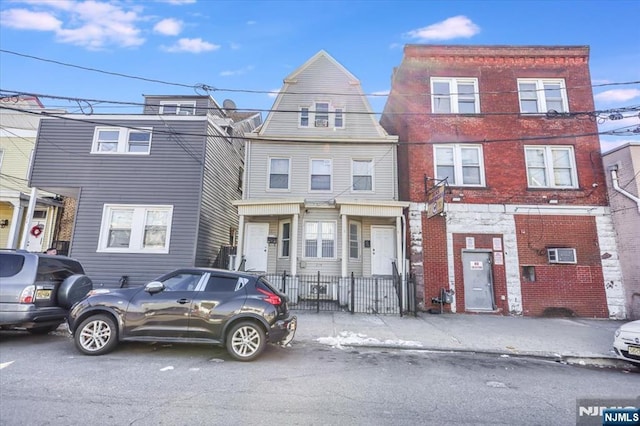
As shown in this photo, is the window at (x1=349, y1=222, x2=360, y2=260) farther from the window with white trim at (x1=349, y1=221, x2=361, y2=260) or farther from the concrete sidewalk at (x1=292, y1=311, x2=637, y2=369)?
the concrete sidewalk at (x1=292, y1=311, x2=637, y2=369)

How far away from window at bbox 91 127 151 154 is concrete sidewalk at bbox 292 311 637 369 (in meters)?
8.87

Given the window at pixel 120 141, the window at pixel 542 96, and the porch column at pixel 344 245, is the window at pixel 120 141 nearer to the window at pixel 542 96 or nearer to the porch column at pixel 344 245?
the porch column at pixel 344 245

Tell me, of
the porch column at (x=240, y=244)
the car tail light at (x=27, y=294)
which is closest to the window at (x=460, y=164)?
the porch column at (x=240, y=244)

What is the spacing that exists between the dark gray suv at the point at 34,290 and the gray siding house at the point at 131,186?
458cm

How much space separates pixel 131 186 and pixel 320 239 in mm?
7488

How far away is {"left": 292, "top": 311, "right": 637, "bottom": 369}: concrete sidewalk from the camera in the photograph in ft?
22.7

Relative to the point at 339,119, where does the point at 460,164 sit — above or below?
below

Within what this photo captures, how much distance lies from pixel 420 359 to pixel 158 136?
1175 centimetres

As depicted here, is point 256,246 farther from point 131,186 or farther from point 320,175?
point 131,186

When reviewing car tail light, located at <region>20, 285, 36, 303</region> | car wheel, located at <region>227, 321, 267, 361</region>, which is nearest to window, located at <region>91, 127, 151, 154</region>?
car tail light, located at <region>20, 285, 36, 303</region>

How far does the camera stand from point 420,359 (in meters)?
6.21

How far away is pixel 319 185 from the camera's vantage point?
45.1 ft

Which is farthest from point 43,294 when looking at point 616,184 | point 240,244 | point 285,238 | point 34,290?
Result: point 616,184

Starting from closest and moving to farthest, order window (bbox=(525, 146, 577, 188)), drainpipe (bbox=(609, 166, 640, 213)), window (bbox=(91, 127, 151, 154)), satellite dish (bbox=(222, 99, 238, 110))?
drainpipe (bbox=(609, 166, 640, 213))
window (bbox=(91, 127, 151, 154))
window (bbox=(525, 146, 577, 188))
satellite dish (bbox=(222, 99, 238, 110))
